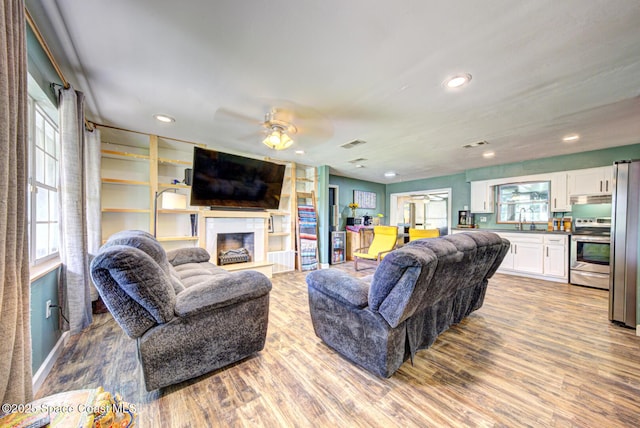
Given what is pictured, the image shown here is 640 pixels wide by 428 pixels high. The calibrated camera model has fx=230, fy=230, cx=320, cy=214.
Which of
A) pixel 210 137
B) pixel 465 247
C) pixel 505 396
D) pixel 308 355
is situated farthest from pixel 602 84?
pixel 210 137

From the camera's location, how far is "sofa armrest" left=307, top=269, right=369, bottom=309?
1.63m

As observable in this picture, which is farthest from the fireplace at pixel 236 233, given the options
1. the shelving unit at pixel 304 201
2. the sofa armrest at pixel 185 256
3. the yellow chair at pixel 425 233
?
the yellow chair at pixel 425 233

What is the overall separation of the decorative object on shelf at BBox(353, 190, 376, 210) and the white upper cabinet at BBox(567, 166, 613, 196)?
419 centimetres

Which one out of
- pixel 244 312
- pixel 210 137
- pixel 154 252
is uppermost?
pixel 210 137

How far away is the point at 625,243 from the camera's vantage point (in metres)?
2.41

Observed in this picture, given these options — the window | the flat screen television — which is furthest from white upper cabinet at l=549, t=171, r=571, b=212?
the window

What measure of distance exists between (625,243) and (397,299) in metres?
2.89

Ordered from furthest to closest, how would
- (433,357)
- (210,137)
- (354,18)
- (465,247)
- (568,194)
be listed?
(568,194) < (210,137) < (433,357) < (465,247) < (354,18)

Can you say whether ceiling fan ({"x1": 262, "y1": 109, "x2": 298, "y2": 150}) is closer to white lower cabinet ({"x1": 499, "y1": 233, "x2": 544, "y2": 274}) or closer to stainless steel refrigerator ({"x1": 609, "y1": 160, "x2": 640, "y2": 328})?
stainless steel refrigerator ({"x1": 609, "y1": 160, "x2": 640, "y2": 328})

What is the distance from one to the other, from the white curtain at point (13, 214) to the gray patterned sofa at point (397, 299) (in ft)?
5.07

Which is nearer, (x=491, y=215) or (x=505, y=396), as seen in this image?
(x=505, y=396)

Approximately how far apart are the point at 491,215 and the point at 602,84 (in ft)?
12.6

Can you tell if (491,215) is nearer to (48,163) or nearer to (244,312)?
(244,312)

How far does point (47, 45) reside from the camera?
63.4 inches
